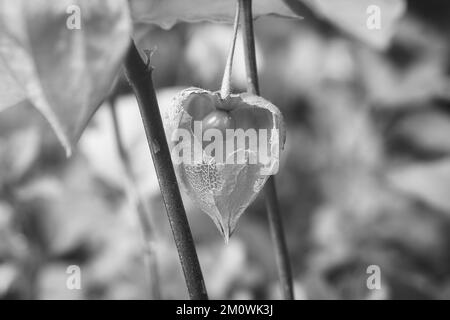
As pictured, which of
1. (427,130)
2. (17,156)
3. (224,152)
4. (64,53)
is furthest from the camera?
(427,130)

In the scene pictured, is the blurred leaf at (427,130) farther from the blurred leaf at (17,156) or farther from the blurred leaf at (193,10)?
the blurred leaf at (193,10)

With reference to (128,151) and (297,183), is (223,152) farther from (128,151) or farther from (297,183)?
(297,183)

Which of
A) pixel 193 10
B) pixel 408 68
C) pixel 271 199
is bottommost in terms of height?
pixel 408 68

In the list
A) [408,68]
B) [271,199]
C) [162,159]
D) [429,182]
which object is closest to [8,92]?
[162,159]

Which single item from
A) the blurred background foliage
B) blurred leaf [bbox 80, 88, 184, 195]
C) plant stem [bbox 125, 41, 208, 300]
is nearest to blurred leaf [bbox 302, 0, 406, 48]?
plant stem [bbox 125, 41, 208, 300]

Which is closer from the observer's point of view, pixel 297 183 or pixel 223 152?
pixel 223 152

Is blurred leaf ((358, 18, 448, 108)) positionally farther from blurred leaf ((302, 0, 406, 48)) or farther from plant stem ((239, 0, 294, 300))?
blurred leaf ((302, 0, 406, 48))
